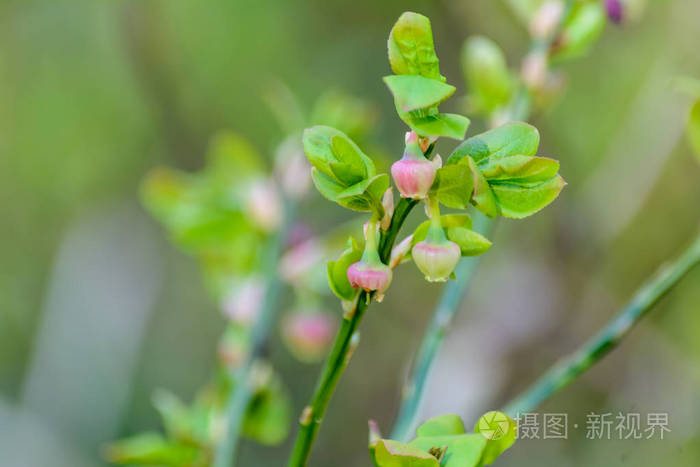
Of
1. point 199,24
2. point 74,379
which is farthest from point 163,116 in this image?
point 74,379

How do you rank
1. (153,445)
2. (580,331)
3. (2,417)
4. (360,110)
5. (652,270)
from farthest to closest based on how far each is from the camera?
(652,270), (580,331), (2,417), (360,110), (153,445)

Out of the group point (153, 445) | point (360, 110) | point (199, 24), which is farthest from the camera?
point (199, 24)

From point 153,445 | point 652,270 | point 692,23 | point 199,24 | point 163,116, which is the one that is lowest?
point 153,445

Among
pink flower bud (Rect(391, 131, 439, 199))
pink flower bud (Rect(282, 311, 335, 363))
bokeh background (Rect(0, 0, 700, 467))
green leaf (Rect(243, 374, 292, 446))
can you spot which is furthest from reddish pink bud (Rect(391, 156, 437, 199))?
bokeh background (Rect(0, 0, 700, 467))

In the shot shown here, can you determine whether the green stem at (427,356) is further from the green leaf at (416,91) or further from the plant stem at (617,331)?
the green leaf at (416,91)

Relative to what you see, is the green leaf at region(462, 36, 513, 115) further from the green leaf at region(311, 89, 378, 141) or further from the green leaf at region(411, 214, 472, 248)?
the green leaf at region(411, 214, 472, 248)

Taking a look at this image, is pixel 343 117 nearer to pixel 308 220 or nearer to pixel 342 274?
pixel 342 274

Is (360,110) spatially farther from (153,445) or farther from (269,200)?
(153,445)

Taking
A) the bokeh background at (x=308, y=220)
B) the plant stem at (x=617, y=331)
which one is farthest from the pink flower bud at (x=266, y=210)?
A: the bokeh background at (x=308, y=220)
